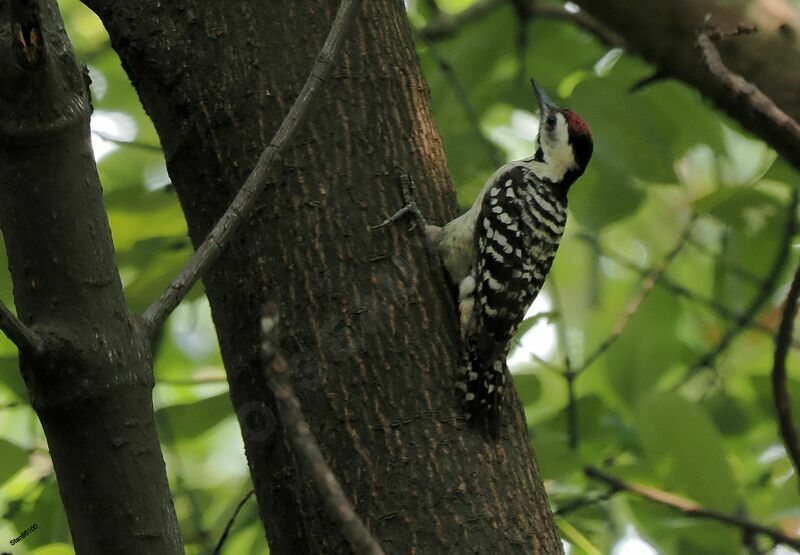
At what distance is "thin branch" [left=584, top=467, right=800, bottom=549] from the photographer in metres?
2.75

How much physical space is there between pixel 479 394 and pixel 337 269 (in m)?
0.44

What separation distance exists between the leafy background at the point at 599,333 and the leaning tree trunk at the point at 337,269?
0.56 meters

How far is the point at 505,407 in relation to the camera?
230 cm

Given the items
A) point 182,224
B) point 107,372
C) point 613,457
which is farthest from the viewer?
point 613,457

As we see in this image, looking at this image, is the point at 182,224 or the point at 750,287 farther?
the point at 750,287

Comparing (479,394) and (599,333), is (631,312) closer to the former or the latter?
(599,333)

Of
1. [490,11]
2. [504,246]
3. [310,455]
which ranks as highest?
[490,11]

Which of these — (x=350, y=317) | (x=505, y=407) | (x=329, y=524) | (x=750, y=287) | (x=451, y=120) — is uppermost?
(x=451, y=120)

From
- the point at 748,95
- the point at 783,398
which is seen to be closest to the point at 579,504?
the point at 783,398

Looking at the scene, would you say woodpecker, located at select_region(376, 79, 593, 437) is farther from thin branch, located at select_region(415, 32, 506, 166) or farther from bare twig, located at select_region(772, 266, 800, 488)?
bare twig, located at select_region(772, 266, 800, 488)

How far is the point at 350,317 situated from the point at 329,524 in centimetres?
45

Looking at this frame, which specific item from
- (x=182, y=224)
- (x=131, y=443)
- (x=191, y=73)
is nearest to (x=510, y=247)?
(x=182, y=224)

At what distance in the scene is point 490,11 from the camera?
155 inches

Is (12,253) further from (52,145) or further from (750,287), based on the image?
(750,287)
